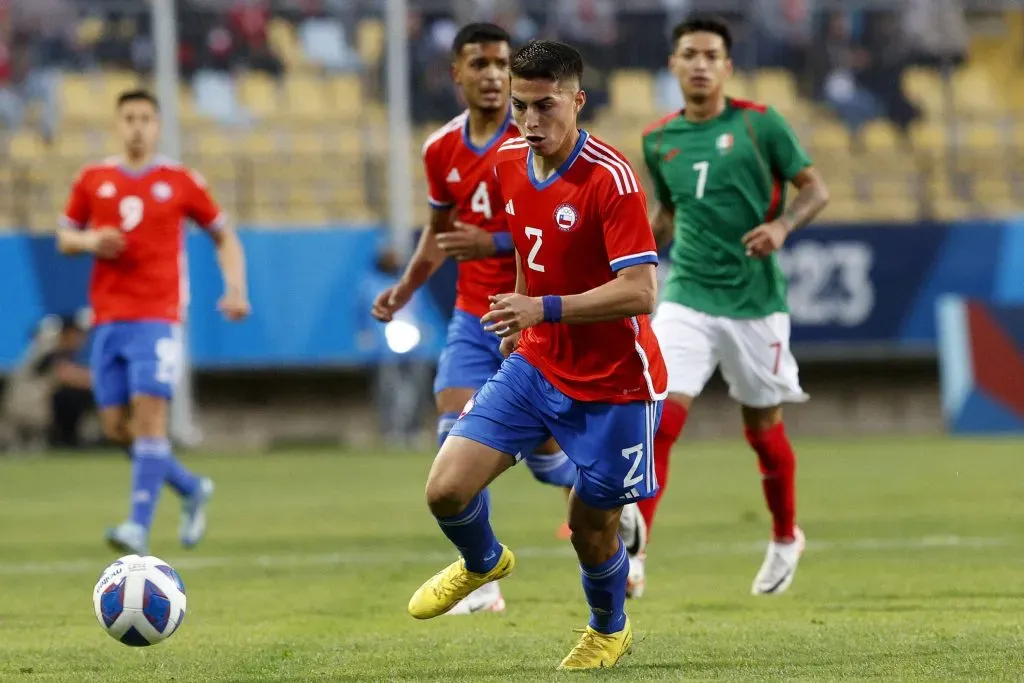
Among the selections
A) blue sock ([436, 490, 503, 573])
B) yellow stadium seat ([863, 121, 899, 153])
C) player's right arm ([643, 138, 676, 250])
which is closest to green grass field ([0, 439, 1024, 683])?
blue sock ([436, 490, 503, 573])

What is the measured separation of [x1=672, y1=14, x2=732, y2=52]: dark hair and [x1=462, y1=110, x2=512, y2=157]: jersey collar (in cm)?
103

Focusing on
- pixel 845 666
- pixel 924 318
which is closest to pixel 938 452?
pixel 924 318

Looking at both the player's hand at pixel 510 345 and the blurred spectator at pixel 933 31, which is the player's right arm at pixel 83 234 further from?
the blurred spectator at pixel 933 31

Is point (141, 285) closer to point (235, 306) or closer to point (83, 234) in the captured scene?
point (83, 234)

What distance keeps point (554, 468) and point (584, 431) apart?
5.81 ft

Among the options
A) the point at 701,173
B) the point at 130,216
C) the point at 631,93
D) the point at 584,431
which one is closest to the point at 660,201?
the point at 701,173

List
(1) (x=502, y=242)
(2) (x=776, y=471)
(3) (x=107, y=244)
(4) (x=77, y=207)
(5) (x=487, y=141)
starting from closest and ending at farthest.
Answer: (1) (x=502, y=242)
(5) (x=487, y=141)
(2) (x=776, y=471)
(3) (x=107, y=244)
(4) (x=77, y=207)

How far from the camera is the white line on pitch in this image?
368 inches

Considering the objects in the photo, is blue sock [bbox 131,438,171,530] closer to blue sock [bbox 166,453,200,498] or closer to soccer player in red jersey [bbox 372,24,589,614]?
blue sock [bbox 166,453,200,498]

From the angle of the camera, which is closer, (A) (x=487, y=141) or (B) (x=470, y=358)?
(A) (x=487, y=141)

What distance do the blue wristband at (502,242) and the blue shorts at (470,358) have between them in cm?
44

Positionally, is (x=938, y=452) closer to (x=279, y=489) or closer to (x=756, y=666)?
(x=279, y=489)

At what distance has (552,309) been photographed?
533 cm

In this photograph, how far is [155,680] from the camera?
18.5 ft
